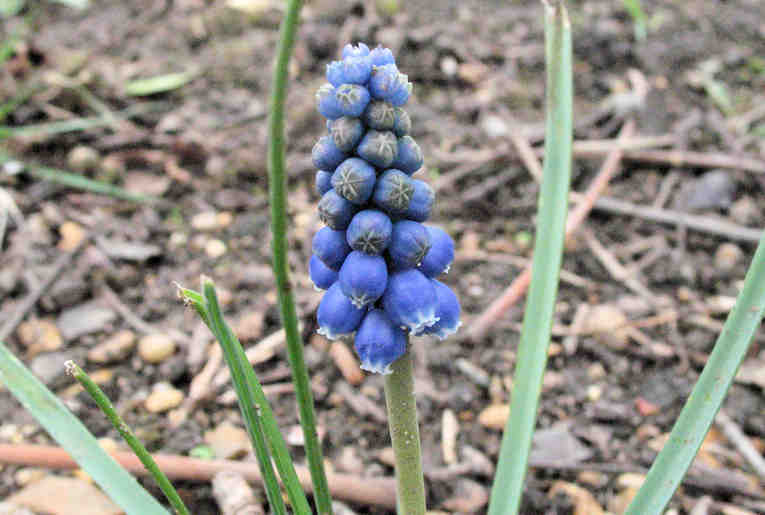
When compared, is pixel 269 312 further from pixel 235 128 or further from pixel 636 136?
pixel 636 136

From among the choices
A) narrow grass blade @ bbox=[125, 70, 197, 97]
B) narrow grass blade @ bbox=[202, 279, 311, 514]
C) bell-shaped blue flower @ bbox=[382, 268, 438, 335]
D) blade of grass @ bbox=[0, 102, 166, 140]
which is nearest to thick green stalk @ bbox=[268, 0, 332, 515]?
narrow grass blade @ bbox=[202, 279, 311, 514]

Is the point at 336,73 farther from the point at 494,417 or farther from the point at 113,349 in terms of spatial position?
the point at 113,349

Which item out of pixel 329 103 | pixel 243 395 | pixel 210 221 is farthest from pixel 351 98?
pixel 210 221

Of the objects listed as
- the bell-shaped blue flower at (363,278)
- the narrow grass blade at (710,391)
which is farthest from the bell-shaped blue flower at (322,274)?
the narrow grass blade at (710,391)

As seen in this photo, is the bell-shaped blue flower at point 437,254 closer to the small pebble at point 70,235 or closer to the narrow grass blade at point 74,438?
the narrow grass blade at point 74,438

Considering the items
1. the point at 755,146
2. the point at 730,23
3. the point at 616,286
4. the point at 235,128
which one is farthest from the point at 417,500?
the point at 730,23
